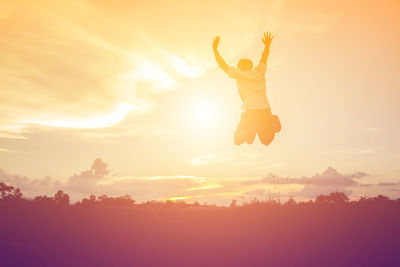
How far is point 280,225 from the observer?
14.3 metres

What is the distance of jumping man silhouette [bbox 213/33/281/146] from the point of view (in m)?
11.8

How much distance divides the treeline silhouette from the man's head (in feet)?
18.9

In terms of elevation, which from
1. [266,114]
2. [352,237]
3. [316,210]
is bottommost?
[352,237]

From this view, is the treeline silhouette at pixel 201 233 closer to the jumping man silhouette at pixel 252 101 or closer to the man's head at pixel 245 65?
the jumping man silhouette at pixel 252 101

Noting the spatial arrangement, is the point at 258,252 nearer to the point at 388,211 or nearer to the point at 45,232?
the point at 388,211

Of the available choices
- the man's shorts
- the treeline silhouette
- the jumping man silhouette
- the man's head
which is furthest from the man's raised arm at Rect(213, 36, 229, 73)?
the treeline silhouette

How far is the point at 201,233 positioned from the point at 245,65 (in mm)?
6049

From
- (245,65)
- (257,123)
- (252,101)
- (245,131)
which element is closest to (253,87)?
(252,101)

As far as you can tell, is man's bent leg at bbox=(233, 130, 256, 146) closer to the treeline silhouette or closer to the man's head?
the man's head

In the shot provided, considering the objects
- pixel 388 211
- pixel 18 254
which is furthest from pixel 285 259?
pixel 18 254

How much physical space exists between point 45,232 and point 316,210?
9.78 m

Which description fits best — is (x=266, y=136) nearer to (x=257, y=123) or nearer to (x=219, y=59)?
(x=257, y=123)

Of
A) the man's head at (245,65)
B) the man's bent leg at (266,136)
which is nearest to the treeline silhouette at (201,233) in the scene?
the man's bent leg at (266,136)

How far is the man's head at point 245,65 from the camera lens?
469 inches
